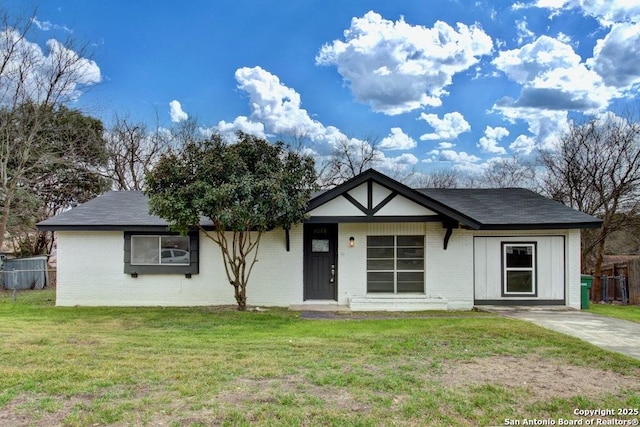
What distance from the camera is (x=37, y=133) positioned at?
19438mm

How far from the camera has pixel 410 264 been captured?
1181cm

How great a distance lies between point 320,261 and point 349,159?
59.9 feet

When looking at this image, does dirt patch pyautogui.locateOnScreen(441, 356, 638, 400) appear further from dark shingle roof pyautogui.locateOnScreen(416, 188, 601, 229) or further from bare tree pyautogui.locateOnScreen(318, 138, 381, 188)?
bare tree pyautogui.locateOnScreen(318, 138, 381, 188)

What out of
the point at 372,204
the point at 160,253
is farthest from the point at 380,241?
the point at 160,253

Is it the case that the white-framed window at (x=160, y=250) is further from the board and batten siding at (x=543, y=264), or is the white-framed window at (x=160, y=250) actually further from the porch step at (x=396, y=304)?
the board and batten siding at (x=543, y=264)

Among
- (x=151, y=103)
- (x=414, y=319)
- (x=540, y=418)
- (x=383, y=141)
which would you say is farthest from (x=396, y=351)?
(x=151, y=103)

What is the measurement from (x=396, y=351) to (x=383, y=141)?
23565 millimetres

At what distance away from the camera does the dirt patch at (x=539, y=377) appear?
186 inches

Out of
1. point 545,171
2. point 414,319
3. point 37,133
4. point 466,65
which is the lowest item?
point 414,319

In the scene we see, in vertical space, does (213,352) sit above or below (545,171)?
below

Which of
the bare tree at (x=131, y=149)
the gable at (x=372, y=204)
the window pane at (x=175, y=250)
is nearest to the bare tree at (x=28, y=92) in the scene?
the bare tree at (x=131, y=149)

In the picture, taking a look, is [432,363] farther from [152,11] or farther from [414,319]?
[152,11]

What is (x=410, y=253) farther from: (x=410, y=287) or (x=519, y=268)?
(x=519, y=268)

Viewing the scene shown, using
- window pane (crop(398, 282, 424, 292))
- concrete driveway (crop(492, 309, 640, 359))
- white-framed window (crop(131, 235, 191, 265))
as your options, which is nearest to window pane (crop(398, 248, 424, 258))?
window pane (crop(398, 282, 424, 292))
